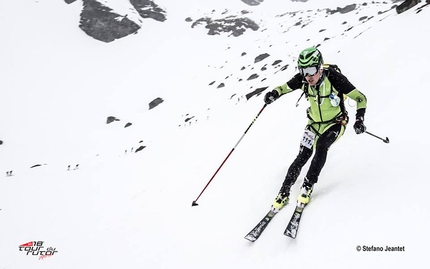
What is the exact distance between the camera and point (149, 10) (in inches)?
2432

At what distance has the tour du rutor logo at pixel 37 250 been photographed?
916cm

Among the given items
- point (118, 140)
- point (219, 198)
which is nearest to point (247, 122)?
point (219, 198)

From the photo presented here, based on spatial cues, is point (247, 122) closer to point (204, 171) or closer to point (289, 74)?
point (204, 171)

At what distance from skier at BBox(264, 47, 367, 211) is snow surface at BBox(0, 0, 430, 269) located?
0.50 metres

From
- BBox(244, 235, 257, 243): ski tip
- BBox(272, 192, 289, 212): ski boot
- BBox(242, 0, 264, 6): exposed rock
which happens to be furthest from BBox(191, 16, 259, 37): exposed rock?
BBox(244, 235, 257, 243): ski tip

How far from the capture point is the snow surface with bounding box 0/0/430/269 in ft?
13.5

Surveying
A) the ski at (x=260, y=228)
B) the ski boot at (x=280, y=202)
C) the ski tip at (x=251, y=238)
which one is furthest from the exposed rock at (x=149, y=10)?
the ski tip at (x=251, y=238)

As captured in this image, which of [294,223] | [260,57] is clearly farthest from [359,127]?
[260,57]

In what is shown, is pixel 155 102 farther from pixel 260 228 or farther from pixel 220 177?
pixel 260 228

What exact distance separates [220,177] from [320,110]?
4427 mm

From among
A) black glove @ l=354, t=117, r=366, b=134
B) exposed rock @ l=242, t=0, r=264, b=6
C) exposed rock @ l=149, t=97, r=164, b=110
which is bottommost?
exposed rock @ l=149, t=97, r=164, b=110

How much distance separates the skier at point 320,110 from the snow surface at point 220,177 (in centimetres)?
50

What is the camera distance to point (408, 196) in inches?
158

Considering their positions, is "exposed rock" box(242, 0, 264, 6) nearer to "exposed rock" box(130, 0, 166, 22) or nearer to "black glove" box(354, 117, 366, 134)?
"exposed rock" box(130, 0, 166, 22)
